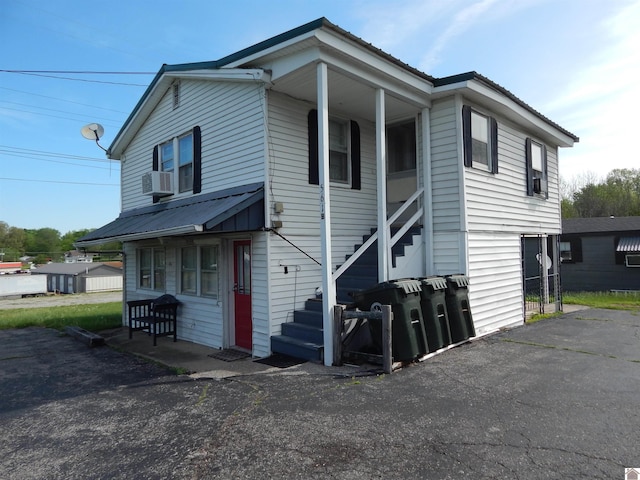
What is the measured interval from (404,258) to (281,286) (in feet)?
Result: 7.68

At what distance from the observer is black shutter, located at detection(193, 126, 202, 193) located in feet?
29.8

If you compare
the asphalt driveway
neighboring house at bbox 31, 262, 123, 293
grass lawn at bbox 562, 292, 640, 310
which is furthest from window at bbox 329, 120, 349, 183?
neighboring house at bbox 31, 262, 123, 293

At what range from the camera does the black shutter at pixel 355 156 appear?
8.94 meters

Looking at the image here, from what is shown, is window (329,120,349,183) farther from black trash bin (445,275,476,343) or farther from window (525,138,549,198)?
window (525,138,549,198)

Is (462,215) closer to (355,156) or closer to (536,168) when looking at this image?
(355,156)

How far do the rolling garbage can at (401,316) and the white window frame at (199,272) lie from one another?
134 inches

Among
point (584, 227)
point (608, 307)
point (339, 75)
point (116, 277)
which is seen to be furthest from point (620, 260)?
point (116, 277)

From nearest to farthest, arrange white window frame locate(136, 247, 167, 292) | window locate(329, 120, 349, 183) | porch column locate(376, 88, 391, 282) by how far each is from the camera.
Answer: porch column locate(376, 88, 391, 282) < window locate(329, 120, 349, 183) < white window frame locate(136, 247, 167, 292)

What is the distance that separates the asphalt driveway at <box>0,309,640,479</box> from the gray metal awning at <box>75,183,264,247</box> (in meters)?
2.33

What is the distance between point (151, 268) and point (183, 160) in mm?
3040

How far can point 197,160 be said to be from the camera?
30.0 feet

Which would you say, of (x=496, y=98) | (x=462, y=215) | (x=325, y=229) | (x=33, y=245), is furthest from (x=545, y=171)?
(x=33, y=245)

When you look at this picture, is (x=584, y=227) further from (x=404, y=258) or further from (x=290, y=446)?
(x=290, y=446)

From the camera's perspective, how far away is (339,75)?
688 cm
